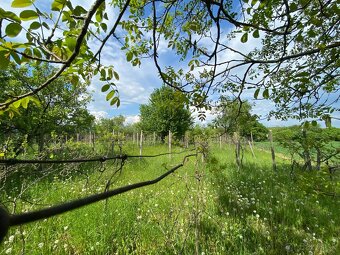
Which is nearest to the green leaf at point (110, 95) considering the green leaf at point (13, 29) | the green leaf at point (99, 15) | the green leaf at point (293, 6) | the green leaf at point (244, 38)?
the green leaf at point (99, 15)

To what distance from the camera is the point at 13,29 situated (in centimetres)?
65

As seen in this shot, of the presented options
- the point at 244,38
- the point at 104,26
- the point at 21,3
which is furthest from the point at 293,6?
the point at 21,3

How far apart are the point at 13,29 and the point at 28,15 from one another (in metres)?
0.06

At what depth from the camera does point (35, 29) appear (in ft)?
2.42

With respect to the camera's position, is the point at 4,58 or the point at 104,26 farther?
the point at 104,26

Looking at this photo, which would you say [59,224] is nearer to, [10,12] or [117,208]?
[117,208]

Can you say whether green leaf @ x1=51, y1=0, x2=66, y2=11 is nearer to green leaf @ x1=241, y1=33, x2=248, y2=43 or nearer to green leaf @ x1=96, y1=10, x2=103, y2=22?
green leaf @ x1=96, y1=10, x2=103, y2=22

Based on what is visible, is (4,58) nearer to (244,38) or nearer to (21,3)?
(21,3)

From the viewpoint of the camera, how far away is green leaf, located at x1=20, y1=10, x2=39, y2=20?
0.64m

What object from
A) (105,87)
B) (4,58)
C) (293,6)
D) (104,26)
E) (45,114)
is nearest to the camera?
(4,58)

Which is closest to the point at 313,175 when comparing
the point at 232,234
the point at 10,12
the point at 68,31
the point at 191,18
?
the point at 232,234

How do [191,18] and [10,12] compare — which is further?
[191,18]

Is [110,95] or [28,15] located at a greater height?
[28,15]

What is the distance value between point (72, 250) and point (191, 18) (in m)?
3.14
